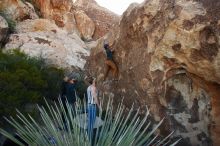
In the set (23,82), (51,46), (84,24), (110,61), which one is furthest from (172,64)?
(84,24)

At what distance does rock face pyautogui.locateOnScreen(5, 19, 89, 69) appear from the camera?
1487 centimetres

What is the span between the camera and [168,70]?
32.0ft

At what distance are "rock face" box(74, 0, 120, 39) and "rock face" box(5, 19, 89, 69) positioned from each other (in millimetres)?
6560

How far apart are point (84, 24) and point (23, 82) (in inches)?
506

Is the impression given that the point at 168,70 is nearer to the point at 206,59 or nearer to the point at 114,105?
the point at 206,59

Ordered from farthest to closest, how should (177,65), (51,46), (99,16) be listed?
(99,16) → (51,46) → (177,65)

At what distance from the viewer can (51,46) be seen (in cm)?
1561

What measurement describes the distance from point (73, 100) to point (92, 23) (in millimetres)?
14133

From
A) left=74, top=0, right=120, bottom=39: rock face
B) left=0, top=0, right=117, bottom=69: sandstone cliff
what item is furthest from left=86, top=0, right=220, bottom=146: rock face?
left=74, top=0, right=120, bottom=39: rock face

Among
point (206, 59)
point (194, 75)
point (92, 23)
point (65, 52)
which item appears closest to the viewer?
point (206, 59)

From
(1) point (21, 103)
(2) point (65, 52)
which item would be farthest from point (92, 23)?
(1) point (21, 103)

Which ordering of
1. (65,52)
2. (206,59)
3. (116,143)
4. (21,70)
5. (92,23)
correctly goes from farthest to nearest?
(92,23) → (65,52) → (21,70) → (206,59) → (116,143)

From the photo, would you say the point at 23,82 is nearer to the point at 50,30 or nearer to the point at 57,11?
the point at 50,30

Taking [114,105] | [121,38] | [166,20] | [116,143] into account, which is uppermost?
[166,20]
